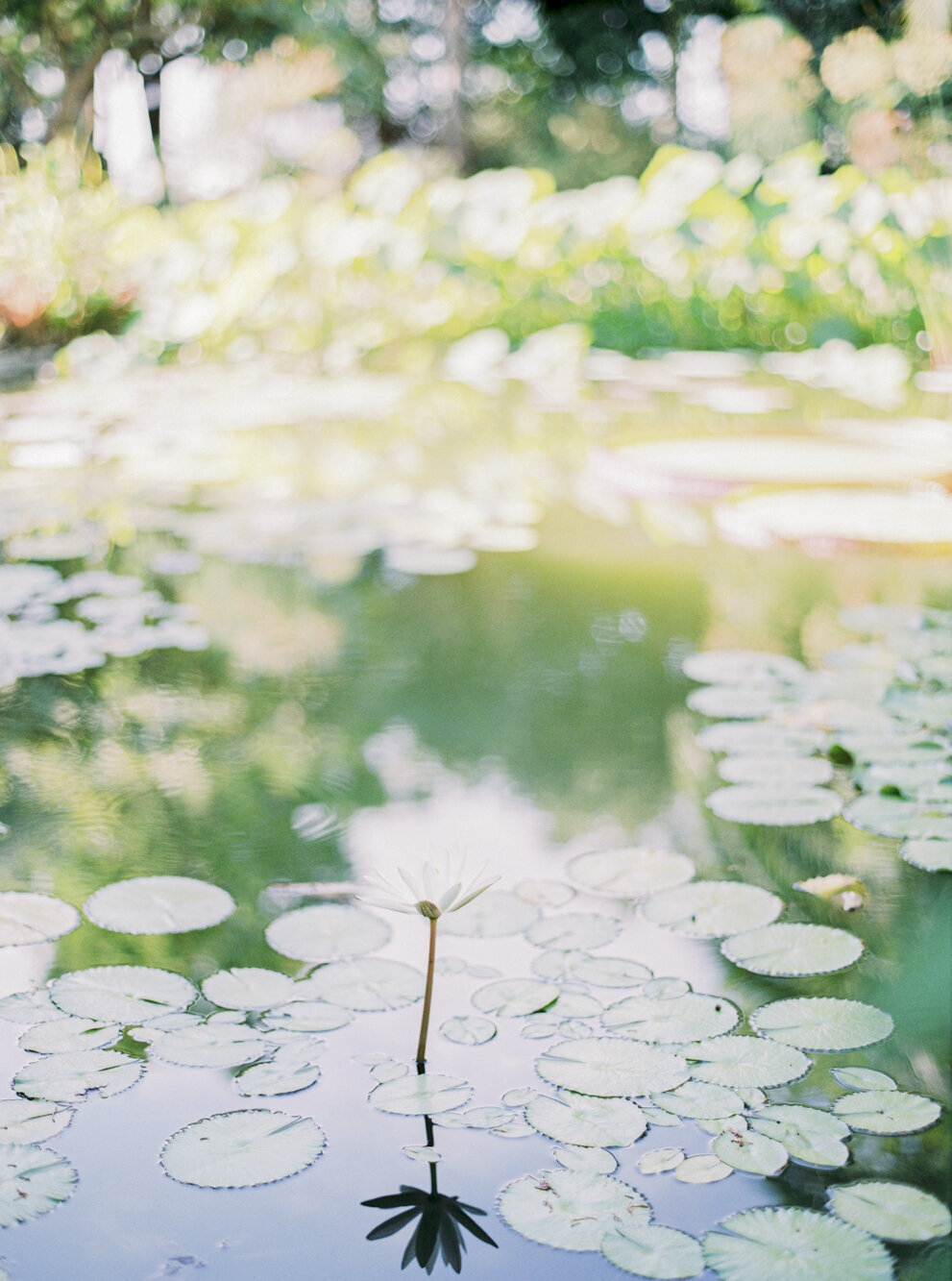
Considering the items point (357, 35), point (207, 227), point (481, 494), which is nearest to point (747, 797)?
point (481, 494)

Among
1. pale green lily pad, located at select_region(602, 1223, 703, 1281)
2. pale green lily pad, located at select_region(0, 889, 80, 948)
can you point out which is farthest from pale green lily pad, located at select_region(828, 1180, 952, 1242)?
pale green lily pad, located at select_region(0, 889, 80, 948)

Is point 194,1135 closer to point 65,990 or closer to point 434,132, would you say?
point 65,990

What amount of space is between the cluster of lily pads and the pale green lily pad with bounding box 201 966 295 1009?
65 centimetres

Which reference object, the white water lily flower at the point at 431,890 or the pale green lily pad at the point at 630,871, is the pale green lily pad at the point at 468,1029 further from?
the pale green lily pad at the point at 630,871

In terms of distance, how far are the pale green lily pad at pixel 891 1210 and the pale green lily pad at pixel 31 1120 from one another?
0.60 metres

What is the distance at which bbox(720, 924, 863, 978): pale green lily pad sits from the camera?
1.25 m

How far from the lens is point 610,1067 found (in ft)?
3.52

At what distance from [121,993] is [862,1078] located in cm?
67

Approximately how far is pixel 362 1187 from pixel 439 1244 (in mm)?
81

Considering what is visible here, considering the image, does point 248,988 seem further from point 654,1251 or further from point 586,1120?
point 654,1251

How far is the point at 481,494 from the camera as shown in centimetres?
370

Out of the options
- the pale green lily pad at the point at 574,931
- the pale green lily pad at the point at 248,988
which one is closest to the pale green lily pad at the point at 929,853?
the pale green lily pad at the point at 574,931

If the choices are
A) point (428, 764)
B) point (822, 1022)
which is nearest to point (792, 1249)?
point (822, 1022)

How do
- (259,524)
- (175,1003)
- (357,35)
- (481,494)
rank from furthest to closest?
1. (357,35)
2. (481,494)
3. (259,524)
4. (175,1003)
